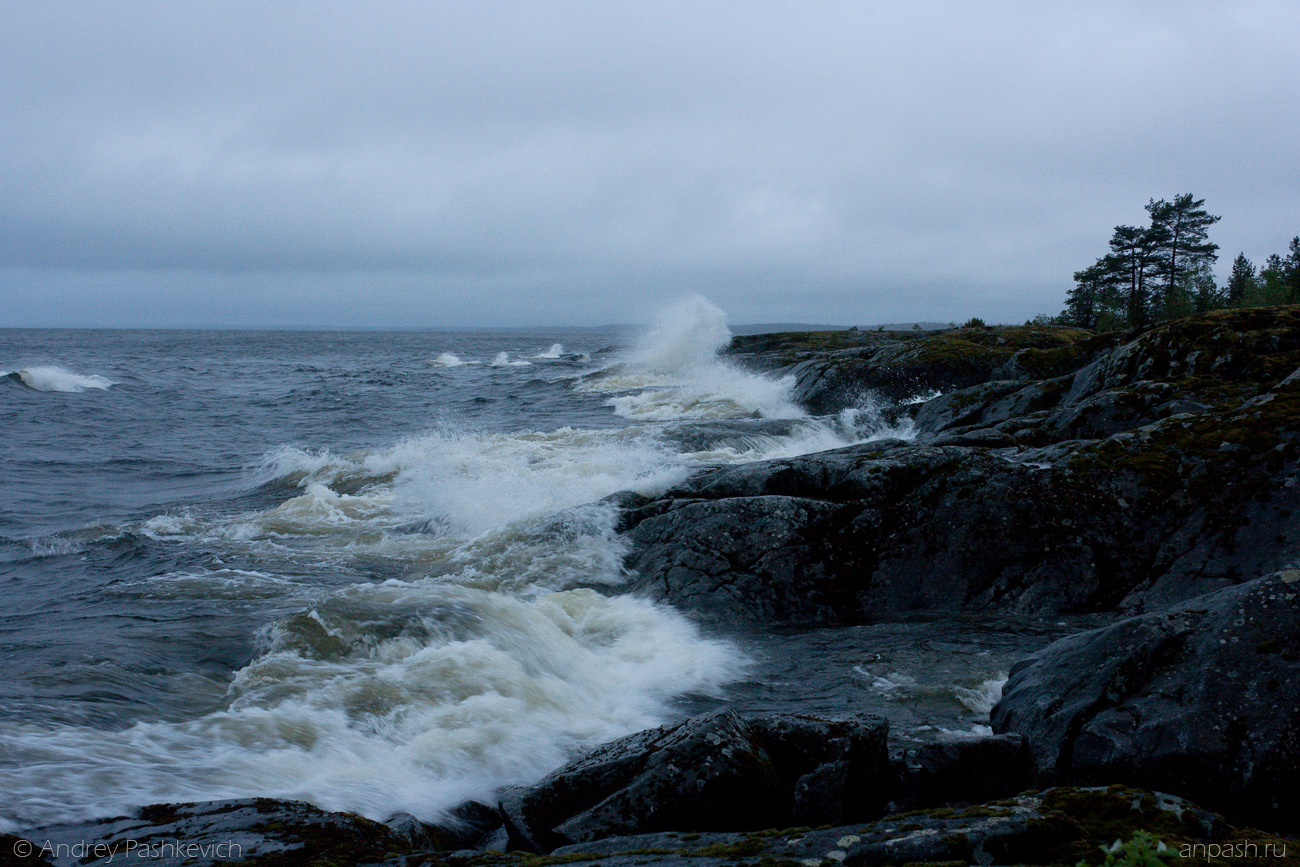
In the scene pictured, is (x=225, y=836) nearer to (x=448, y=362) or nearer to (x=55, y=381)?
(x=55, y=381)

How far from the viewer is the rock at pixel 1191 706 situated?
511 cm

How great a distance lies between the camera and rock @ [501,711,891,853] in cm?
525

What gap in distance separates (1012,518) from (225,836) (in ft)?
33.6

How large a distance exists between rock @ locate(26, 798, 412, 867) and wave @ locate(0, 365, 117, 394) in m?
53.4

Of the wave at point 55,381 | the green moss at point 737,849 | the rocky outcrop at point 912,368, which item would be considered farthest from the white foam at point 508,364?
the green moss at point 737,849

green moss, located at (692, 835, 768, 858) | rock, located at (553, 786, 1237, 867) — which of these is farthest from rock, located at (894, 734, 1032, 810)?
green moss, located at (692, 835, 768, 858)

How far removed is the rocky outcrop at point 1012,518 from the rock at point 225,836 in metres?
6.65

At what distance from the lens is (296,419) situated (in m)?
35.3

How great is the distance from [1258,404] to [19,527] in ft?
78.3

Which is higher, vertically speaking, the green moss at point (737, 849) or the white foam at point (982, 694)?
the green moss at point (737, 849)

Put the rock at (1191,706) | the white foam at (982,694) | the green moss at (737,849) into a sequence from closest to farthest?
the green moss at (737,849) < the rock at (1191,706) < the white foam at (982,694)

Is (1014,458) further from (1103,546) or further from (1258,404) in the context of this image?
(1258,404)

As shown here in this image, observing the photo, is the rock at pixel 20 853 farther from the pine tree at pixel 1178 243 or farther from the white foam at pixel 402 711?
the pine tree at pixel 1178 243

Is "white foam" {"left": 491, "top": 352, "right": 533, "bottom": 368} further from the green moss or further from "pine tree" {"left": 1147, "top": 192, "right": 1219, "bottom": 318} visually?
the green moss
